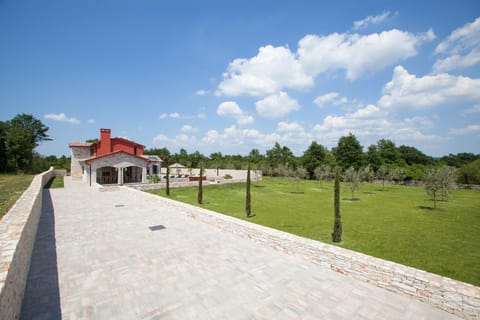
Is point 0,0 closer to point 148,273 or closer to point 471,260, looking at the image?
point 148,273

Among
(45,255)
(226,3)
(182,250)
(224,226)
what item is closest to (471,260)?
(224,226)

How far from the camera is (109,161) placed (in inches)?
878

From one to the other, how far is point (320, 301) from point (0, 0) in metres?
15.1

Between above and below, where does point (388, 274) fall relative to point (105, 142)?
below

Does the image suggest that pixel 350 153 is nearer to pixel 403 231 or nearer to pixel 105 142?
pixel 403 231

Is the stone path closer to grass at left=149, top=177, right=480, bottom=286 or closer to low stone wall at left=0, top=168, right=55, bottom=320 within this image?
low stone wall at left=0, top=168, right=55, bottom=320

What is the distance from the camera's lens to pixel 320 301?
4.27 metres

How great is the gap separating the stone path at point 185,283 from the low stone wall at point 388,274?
181mm

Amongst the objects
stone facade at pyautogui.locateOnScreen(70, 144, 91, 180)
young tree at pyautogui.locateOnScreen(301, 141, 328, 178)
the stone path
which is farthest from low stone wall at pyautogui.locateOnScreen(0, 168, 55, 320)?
young tree at pyautogui.locateOnScreen(301, 141, 328, 178)

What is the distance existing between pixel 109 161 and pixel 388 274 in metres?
25.1

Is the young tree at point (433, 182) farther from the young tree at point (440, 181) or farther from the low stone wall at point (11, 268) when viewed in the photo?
the low stone wall at point (11, 268)

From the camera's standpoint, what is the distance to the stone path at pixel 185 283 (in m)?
3.89

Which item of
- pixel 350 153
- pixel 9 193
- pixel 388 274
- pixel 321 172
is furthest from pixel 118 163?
pixel 350 153

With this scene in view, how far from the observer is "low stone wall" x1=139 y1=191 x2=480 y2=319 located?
154 inches
